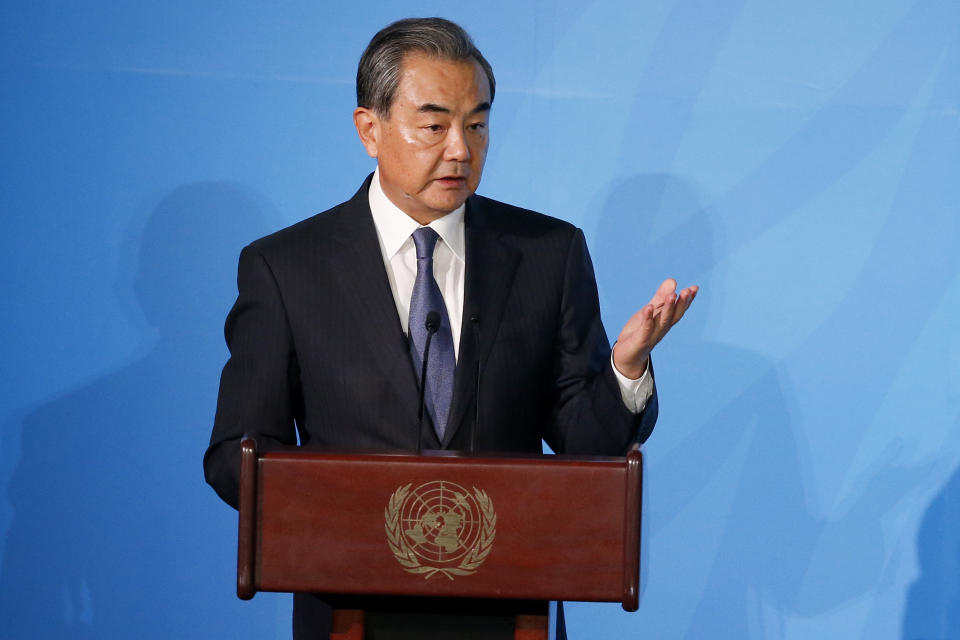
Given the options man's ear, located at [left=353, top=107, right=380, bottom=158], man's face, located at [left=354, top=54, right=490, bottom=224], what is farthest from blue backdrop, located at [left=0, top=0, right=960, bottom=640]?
man's face, located at [left=354, top=54, right=490, bottom=224]

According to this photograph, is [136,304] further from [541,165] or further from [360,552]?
[360,552]

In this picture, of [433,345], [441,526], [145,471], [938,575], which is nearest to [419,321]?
[433,345]

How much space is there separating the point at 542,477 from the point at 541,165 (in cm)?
141

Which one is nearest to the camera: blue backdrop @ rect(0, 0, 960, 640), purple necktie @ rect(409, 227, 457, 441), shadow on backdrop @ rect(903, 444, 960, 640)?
purple necktie @ rect(409, 227, 457, 441)

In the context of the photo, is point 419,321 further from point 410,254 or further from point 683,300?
point 683,300

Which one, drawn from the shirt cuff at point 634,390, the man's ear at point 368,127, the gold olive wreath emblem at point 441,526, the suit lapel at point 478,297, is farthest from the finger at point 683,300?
the man's ear at point 368,127

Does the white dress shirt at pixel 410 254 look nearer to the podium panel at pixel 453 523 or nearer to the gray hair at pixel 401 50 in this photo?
the gray hair at pixel 401 50

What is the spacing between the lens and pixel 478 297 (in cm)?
148

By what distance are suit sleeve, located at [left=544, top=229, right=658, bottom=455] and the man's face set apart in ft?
0.72

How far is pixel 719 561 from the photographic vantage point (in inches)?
99.5

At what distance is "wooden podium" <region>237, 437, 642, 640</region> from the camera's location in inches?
43.0

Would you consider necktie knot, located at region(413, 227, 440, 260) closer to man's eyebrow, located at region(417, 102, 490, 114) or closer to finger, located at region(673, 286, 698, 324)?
man's eyebrow, located at region(417, 102, 490, 114)

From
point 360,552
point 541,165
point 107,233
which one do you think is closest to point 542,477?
point 360,552

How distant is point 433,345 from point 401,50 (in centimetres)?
40
